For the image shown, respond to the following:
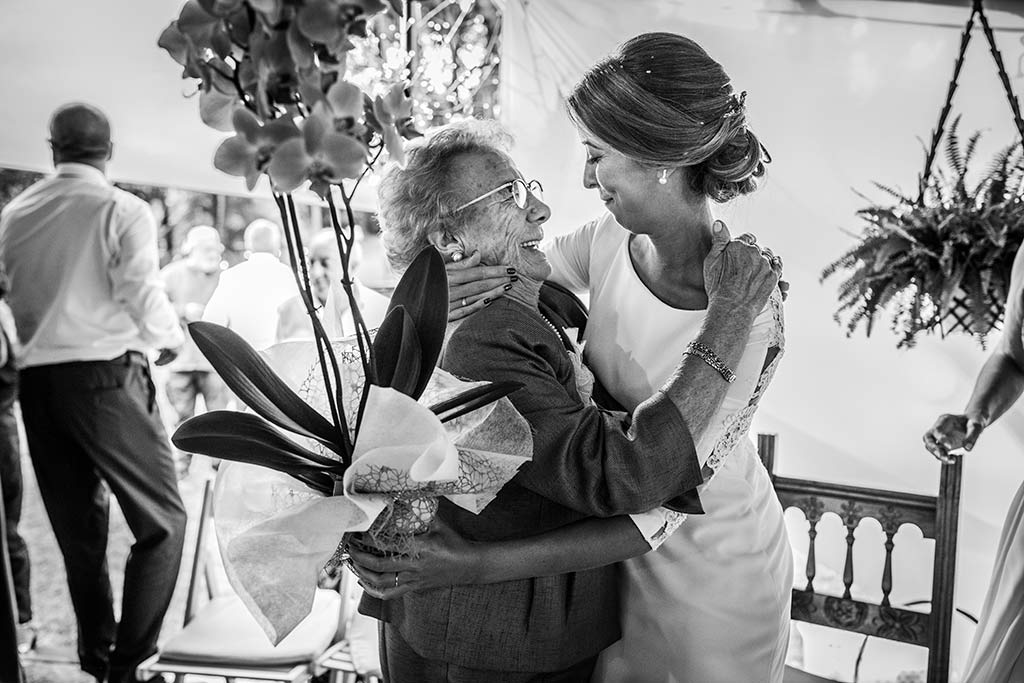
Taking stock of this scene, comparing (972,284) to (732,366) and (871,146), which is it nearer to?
(871,146)

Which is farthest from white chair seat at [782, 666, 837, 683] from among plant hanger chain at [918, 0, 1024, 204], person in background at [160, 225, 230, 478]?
person in background at [160, 225, 230, 478]

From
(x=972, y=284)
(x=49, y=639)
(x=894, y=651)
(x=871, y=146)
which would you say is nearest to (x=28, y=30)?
(x=49, y=639)

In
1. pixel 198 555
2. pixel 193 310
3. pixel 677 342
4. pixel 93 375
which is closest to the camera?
pixel 677 342

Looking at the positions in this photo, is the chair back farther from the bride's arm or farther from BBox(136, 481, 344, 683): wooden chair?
the bride's arm

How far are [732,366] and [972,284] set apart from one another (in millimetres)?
1816

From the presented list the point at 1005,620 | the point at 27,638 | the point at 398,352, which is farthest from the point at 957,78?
the point at 27,638

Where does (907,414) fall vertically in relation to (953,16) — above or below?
below

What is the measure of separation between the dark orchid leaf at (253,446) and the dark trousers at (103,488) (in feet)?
8.56

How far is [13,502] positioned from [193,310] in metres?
2.47

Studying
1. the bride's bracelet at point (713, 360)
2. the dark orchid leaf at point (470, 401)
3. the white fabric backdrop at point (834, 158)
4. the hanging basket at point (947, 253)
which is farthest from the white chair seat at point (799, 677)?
the white fabric backdrop at point (834, 158)

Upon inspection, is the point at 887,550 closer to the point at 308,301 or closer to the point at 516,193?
the point at 516,193

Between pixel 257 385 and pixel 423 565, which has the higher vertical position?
pixel 257 385

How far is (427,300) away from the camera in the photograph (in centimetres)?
103

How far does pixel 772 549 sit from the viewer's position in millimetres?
1593
